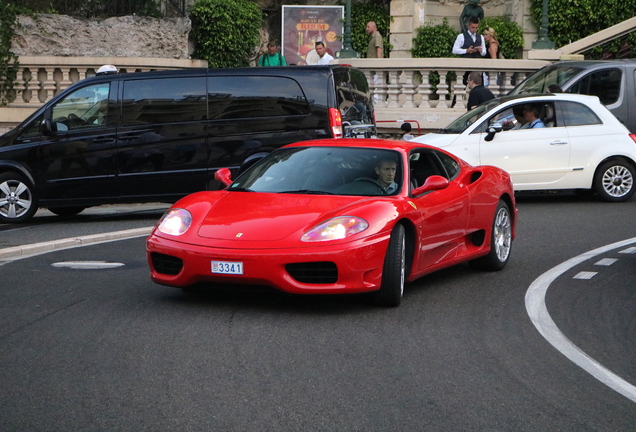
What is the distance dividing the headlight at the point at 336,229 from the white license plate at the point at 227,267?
1.63 feet

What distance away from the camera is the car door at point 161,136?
14.6m

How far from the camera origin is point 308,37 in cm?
3091

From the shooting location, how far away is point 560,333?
747 centimetres

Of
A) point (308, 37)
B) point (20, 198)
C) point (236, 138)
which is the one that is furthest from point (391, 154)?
point (308, 37)

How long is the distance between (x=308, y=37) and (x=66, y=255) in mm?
20631

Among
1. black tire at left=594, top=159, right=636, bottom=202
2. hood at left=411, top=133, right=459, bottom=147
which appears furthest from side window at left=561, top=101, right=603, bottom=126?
hood at left=411, top=133, right=459, bottom=147

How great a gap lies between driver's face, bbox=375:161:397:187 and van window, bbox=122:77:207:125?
593 cm

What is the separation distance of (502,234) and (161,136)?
5.84 metres

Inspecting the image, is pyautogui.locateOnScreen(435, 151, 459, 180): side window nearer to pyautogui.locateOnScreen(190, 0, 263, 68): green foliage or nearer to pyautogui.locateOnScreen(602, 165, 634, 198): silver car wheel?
pyautogui.locateOnScreen(602, 165, 634, 198): silver car wheel

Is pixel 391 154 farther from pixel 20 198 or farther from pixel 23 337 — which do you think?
pixel 20 198

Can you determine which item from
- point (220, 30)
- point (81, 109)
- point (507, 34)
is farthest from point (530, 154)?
point (507, 34)

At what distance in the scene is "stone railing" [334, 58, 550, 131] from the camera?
71.6 feet

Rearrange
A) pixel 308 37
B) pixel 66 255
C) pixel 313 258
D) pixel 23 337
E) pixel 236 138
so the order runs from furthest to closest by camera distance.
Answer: pixel 308 37, pixel 236 138, pixel 66 255, pixel 313 258, pixel 23 337

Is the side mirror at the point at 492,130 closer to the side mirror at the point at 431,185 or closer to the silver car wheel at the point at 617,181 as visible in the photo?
the silver car wheel at the point at 617,181
